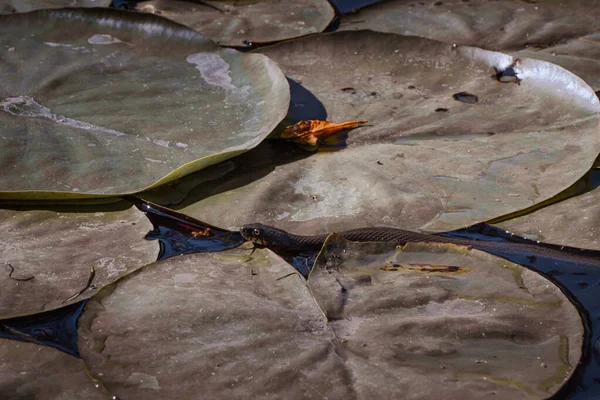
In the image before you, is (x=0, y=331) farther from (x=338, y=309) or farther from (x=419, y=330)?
(x=419, y=330)

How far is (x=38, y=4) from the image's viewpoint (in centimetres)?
533

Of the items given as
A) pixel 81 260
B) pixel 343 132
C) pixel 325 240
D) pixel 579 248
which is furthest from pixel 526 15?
pixel 81 260

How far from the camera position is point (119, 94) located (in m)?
4.15

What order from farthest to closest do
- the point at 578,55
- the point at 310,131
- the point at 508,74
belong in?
the point at 578,55 < the point at 508,74 < the point at 310,131

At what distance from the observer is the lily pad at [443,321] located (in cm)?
254

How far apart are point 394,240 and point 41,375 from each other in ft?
5.20

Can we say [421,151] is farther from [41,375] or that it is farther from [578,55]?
[41,375]

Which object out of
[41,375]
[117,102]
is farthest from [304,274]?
[117,102]

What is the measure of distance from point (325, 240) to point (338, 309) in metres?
0.42

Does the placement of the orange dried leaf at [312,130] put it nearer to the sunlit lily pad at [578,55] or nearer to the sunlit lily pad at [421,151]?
the sunlit lily pad at [421,151]

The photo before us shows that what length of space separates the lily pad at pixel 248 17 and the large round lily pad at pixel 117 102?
1.81 feet

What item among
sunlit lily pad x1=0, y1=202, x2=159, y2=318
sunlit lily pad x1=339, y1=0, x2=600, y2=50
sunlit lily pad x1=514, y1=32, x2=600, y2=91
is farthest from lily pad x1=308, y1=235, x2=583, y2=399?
sunlit lily pad x1=339, y1=0, x2=600, y2=50

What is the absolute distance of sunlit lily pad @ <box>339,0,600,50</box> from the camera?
16.0 ft

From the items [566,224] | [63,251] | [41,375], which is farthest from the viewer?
[566,224]
